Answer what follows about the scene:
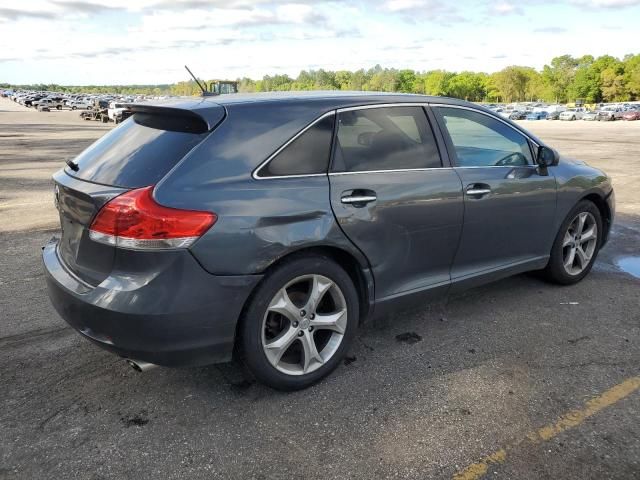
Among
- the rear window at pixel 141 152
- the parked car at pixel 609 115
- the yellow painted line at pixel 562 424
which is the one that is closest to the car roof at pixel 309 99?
the rear window at pixel 141 152

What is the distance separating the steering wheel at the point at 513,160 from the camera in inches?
165

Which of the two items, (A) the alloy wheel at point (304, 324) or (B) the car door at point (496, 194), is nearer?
(A) the alloy wheel at point (304, 324)

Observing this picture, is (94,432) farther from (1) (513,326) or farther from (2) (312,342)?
(1) (513,326)

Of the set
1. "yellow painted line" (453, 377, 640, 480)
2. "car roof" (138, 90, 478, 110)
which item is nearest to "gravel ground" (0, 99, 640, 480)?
"yellow painted line" (453, 377, 640, 480)

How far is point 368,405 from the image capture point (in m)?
3.02

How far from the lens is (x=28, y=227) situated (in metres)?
7.08

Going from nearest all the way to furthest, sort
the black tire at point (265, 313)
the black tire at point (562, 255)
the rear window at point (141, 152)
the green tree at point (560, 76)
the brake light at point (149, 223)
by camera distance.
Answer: the brake light at point (149, 223), the rear window at point (141, 152), the black tire at point (265, 313), the black tire at point (562, 255), the green tree at point (560, 76)

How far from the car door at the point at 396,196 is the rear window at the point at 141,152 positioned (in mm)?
864

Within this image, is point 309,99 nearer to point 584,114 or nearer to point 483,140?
point 483,140

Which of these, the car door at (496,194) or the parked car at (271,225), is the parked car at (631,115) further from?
the parked car at (271,225)

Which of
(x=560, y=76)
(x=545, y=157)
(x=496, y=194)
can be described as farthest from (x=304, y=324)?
(x=560, y=76)

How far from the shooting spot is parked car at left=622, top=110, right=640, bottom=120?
59000 millimetres

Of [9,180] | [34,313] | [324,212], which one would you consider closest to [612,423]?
[324,212]

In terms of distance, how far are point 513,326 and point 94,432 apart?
291cm
